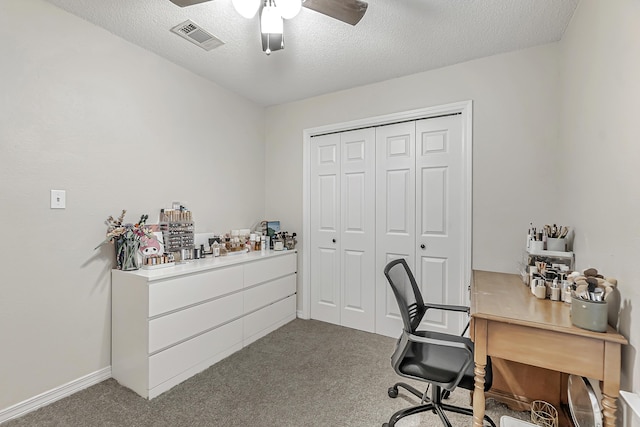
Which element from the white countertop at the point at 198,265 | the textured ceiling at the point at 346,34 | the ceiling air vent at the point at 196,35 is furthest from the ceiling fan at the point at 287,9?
the white countertop at the point at 198,265

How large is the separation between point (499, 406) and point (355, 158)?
2.37 metres

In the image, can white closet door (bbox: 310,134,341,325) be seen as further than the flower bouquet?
Yes

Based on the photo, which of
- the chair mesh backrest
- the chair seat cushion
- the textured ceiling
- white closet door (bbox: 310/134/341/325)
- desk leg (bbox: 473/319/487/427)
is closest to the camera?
desk leg (bbox: 473/319/487/427)

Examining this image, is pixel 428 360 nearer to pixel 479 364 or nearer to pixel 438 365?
pixel 438 365

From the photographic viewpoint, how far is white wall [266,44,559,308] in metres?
2.28

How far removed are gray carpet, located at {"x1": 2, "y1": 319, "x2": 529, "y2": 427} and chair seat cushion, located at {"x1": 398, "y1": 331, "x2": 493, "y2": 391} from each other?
440 millimetres

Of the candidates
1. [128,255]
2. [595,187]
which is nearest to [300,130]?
[128,255]

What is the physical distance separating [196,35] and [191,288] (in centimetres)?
191

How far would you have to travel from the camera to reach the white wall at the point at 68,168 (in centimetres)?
177

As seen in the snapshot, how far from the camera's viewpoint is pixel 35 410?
5.98 feet

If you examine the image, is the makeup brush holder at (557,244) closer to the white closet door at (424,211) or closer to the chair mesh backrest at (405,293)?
the white closet door at (424,211)

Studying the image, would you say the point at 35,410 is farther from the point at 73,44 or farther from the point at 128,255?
the point at 73,44

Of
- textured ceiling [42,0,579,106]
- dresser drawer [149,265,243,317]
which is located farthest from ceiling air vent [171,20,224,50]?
dresser drawer [149,265,243,317]

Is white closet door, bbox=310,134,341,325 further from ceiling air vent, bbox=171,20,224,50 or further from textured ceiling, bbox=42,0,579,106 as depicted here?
ceiling air vent, bbox=171,20,224,50
